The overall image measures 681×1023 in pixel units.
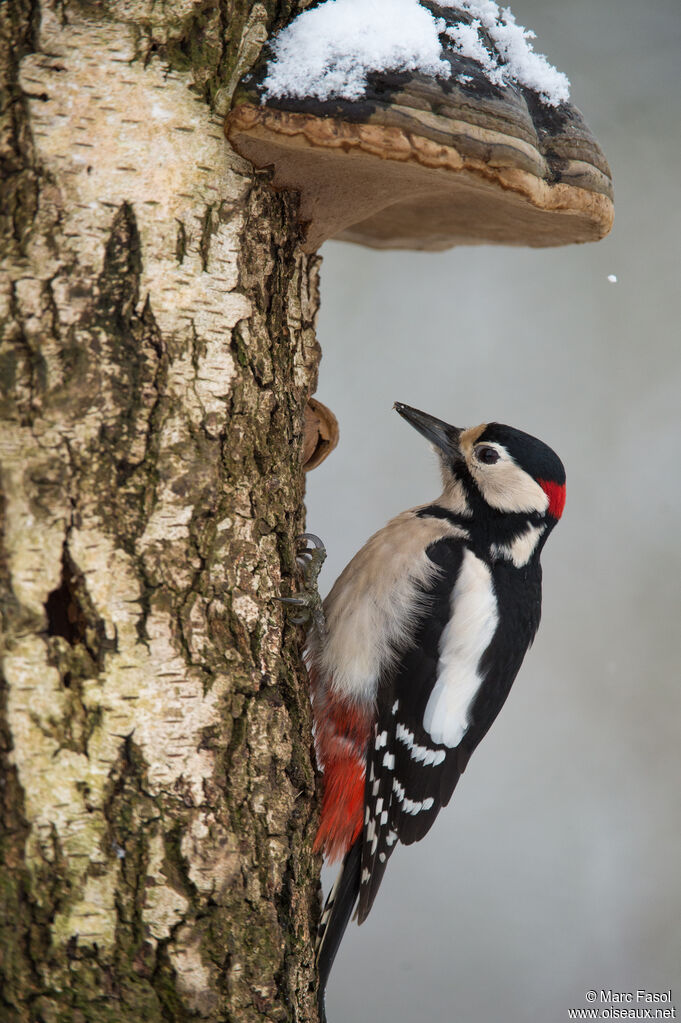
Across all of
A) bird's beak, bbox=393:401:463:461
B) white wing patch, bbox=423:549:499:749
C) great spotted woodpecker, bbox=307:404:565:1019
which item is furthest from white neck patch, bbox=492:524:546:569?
bird's beak, bbox=393:401:463:461

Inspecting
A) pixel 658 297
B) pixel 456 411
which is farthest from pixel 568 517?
pixel 658 297

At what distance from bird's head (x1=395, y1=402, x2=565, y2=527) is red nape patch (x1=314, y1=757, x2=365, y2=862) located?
31.5 inches

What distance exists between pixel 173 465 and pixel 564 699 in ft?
9.11

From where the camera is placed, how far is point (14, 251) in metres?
1.34

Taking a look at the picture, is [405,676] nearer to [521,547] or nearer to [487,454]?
[521,547]

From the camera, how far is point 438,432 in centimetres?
254

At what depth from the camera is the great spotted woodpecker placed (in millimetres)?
2174

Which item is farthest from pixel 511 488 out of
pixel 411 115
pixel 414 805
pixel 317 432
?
pixel 411 115

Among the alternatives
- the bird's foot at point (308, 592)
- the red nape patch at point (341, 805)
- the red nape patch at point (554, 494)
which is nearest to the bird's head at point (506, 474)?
the red nape patch at point (554, 494)

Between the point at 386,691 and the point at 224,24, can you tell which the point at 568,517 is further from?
the point at 224,24

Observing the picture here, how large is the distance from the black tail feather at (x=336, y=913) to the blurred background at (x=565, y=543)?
59.1 inches

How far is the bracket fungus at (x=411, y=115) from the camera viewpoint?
54.5 inches

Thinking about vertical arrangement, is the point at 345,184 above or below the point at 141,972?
above

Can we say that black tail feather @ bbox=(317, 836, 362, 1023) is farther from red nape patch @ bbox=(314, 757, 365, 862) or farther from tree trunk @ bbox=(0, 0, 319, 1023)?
tree trunk @ bbox=(0, 0, 319, 1023)
